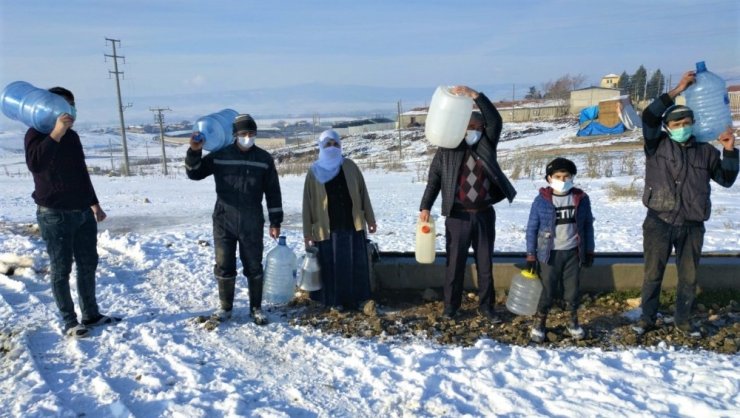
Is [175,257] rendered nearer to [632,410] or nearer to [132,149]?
[632,410]

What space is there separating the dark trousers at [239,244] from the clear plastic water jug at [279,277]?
0.34m

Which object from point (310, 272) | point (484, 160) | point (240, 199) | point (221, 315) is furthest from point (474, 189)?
point (221, 315)

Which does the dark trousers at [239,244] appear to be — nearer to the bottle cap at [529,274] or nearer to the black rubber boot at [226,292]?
the black rubber boot at [226,292]

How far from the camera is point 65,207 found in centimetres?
467

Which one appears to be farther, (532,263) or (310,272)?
(310,272)

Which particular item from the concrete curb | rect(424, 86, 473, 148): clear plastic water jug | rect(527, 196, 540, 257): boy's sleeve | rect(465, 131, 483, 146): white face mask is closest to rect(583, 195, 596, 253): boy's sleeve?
rect(527, 196, 540, 257): boy's sleeve

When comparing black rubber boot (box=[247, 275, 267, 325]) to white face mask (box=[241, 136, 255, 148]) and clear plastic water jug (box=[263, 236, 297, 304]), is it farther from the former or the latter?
white face mask (box=[241, 136, 255, 148])

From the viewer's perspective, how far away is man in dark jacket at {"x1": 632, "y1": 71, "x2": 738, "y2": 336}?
436 cm

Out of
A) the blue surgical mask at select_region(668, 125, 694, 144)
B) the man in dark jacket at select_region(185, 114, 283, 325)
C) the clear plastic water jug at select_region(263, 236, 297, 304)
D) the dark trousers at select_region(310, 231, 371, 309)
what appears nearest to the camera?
the blue surgical mask at select_region(668, 125, 694, 144)

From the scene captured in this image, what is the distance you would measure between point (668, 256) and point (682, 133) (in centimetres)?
104

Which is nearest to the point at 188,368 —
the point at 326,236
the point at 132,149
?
the point at 326,236

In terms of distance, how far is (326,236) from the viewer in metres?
5.27

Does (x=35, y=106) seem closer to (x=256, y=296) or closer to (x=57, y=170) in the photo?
(x=57, y=170)

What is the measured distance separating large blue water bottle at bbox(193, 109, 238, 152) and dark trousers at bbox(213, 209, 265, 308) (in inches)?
25.1
